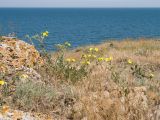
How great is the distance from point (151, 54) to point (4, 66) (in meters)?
7.20

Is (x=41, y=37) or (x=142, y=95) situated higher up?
(x=41, y=37)

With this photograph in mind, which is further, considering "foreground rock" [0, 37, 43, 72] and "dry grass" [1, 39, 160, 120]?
"foreground rock" [0, 37, 43, 72]

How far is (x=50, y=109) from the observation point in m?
5.52

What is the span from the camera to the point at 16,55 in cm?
696

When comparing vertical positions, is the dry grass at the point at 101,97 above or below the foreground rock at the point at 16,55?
below

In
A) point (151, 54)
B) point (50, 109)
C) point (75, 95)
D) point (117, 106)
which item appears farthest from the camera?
point (151, 54)

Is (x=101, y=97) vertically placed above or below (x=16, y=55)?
below

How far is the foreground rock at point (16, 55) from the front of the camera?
6.72 meters

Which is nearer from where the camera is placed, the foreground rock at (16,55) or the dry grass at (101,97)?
the dry grass at (101,97)

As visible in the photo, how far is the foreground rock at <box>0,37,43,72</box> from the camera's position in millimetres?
6723

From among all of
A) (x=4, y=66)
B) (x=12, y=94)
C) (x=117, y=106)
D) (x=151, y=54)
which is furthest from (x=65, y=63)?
(x=151, y=54)

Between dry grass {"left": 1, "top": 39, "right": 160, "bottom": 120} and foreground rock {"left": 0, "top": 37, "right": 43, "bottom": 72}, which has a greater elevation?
foreground rock {"left": 0, "top": 37, "right": 43, "bottom": 72}

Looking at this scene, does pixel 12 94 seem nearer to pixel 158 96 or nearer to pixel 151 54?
pixel 158 96

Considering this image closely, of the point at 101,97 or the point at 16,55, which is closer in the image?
the point at 101,97
